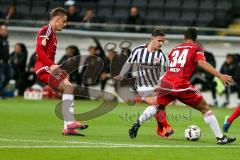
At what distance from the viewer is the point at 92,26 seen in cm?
2591

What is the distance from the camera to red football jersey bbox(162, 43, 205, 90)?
13.3 meters

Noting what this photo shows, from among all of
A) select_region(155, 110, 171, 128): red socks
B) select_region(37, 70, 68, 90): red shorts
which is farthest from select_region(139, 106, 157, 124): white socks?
select_region(37, 70, 68, 90): red shorts

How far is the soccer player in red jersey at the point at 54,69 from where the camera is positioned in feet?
45.0

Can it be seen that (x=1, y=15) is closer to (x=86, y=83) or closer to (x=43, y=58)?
(x=86, y=83)

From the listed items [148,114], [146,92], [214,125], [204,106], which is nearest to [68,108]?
[148,114]

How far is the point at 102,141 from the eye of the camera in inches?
503

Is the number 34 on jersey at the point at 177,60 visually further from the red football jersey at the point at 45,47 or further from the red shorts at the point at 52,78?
the red football jersey at the point at 45,47

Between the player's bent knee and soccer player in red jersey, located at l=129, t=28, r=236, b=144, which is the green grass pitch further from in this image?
soccer player in red jersey, located at l=129, t=28, r=236, b=144

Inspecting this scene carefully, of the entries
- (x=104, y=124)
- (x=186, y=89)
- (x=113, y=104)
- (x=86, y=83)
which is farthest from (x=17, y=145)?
(x=86, y=83)

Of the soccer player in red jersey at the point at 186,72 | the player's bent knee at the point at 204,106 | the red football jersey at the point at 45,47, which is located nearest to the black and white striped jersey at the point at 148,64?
the soccer player in red jersey at the point at 186,72

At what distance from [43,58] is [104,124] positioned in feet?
11.7

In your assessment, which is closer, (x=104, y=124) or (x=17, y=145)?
(x=17, y=145)

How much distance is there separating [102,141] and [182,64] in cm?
188

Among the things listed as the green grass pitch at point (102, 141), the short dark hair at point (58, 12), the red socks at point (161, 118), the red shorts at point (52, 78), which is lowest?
the green grass pitch at point (102, 141)
